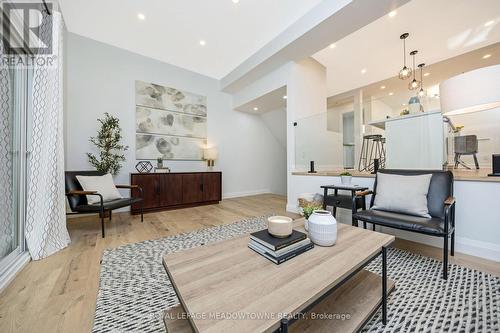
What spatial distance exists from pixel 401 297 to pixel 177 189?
11.5 feet

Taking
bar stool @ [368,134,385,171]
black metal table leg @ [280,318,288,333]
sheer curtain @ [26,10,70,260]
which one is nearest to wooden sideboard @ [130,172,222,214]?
sheer curtain @ [26,10,70,260]

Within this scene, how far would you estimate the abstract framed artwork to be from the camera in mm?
3779

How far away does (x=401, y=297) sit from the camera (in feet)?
4.05

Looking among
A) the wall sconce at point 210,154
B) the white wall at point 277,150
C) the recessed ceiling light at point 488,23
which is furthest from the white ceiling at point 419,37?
the wall sconce at point 210,154

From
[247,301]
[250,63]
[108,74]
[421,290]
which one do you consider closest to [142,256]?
[247,301]

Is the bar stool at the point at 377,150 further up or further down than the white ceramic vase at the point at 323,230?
further up

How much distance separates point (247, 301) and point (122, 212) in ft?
12.1

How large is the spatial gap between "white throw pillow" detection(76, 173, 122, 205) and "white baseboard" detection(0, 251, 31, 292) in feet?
2.73

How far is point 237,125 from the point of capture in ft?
17.2

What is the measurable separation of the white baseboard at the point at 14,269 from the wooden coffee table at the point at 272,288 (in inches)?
55.5

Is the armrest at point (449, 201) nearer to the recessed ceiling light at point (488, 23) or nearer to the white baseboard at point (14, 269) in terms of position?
the recessed ceiling light at point (488, 23)

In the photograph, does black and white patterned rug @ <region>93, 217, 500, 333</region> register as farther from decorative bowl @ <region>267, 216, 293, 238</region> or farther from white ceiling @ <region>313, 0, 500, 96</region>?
white ceiling @ <region>313, 0, 500, 96</region>

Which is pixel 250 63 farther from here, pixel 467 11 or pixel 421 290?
pixel 421 290

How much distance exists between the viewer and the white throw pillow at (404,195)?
175cm
